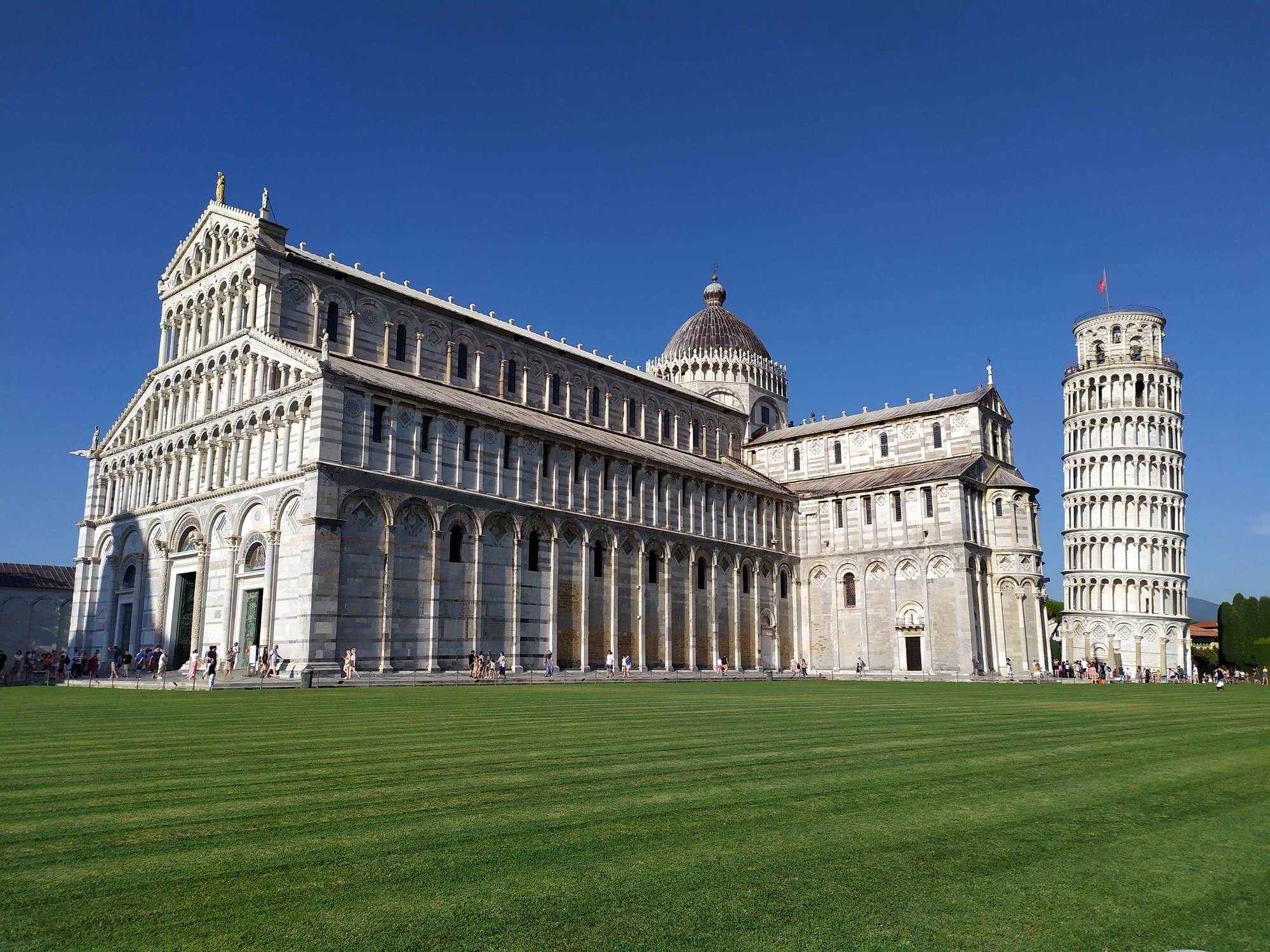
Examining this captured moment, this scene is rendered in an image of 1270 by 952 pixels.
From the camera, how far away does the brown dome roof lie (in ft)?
246

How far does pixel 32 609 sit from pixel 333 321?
39952 millimetres

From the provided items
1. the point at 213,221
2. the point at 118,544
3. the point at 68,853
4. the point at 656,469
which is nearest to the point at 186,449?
the point at 118,544

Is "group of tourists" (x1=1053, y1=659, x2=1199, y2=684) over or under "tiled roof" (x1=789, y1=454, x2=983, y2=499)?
under

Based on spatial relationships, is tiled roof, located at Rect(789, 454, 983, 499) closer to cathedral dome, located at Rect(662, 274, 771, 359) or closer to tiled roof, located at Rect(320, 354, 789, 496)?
tiled roof, located at Rect(320, 354, 789, 496)

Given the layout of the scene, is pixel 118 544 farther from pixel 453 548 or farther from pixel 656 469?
pixel 656 469

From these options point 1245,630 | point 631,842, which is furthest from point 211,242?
point 1245,630

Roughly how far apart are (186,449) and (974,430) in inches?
1801

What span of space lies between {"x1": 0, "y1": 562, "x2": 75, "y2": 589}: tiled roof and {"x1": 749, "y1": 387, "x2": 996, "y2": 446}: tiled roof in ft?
171

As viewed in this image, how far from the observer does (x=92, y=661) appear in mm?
39500

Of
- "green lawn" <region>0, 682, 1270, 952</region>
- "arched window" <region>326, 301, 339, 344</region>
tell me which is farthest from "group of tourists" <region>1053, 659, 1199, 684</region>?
"green lawn" <region>0, 682, 1270, 952</region>

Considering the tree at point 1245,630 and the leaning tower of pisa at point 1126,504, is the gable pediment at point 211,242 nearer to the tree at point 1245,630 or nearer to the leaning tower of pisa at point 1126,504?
the leaning tower of pisa at point 1126,504

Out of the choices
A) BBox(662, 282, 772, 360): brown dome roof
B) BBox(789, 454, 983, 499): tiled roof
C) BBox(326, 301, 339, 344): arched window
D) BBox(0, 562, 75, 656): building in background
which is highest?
BBox(662, 282, 772, 360): brown dome roof

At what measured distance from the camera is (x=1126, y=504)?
81.7 m

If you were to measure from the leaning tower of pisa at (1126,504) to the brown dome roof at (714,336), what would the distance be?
32460 millimetres
